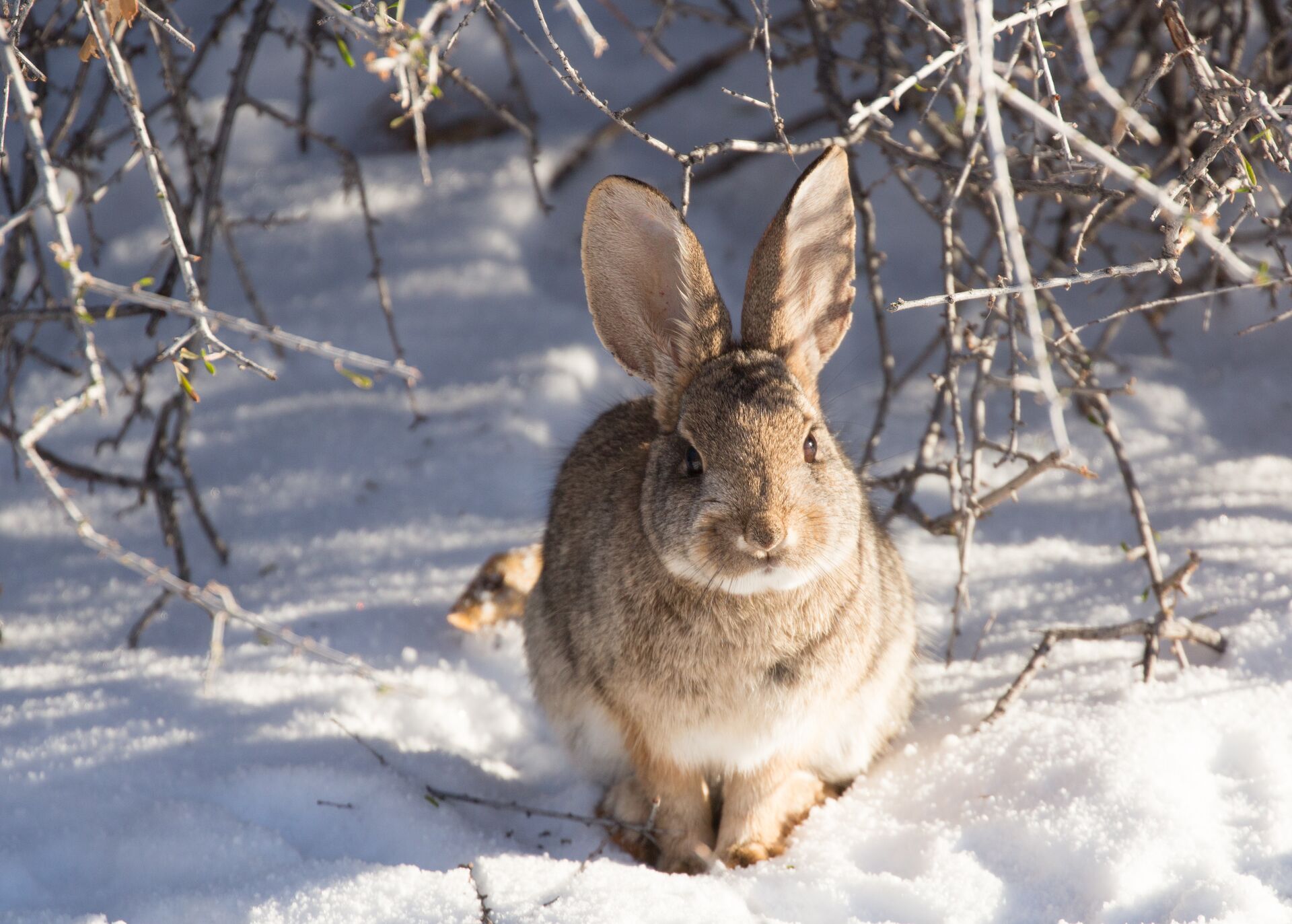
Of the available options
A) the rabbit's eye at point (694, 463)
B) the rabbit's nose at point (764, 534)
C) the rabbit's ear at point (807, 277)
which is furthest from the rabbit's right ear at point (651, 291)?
the rabbit's nose at point (764, 534)

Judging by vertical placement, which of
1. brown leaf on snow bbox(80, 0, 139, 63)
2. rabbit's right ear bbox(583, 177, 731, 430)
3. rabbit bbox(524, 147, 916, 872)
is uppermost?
brown leaf on snow bbox(80, 0, 139, 63)

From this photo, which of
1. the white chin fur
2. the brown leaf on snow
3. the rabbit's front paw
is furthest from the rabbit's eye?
the brown leaf on snow

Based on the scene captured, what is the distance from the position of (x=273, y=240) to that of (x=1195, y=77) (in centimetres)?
403

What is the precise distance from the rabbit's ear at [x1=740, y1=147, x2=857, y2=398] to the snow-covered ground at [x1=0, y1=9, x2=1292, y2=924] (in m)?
0.76

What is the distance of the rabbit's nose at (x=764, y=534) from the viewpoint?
249cm

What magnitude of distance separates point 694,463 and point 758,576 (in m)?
0.35

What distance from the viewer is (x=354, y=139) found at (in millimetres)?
5707

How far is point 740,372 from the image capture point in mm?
2869

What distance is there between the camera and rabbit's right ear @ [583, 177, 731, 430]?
2.88 meters

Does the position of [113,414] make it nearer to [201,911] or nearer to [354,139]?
[354,139]

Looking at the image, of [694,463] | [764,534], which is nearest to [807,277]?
[694,463]

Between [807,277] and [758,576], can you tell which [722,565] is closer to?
[758,576]

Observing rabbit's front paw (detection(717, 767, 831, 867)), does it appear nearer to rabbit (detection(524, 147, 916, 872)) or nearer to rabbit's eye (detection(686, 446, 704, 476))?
rabbit (detection(524, 147, 916, 872))

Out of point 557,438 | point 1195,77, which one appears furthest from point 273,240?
point 1195,77
